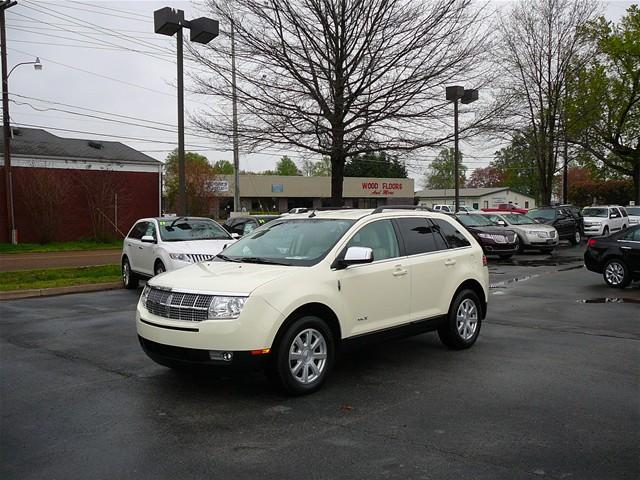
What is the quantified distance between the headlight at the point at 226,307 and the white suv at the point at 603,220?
94.8 ft

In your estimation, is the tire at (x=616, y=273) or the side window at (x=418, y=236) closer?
the side window at (x=418, y=236)

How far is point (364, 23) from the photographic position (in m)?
15.9

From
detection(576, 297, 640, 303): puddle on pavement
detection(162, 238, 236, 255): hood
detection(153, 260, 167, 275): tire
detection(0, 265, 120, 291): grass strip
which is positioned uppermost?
detection(162, 238, 236, 255): hood

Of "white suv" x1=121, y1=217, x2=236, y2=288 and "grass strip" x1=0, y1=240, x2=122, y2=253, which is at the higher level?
"white suv" x1=121, y1=217, x2=236, y2=288

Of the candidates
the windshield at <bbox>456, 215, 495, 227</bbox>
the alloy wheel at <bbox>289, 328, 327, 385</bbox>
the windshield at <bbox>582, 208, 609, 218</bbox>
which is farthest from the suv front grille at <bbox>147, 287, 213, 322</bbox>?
the windshield at <bbox>582, 208, 609, 218</bbox>

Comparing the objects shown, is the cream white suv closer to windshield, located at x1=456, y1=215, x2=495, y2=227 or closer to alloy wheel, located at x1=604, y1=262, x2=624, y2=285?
alloy wheel, located at x1=604, y1=262, x2=624, y2=285

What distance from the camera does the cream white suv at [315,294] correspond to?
5.00 m

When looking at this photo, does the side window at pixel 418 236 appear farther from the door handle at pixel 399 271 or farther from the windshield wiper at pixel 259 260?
the windshield wiper at pixel 259 260

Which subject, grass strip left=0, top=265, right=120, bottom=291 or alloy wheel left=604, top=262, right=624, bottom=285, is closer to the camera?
alloy wheel left=604, top=262, right=624, bottom=285

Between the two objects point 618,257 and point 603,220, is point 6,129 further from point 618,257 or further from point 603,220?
point 603,220

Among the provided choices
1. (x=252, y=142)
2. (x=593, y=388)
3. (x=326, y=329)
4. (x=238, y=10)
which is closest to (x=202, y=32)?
(x=238, y=10)

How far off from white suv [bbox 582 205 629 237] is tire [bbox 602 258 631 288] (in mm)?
18291

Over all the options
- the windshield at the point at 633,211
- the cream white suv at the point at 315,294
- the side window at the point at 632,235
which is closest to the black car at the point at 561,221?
the windshield at the point at 633,211

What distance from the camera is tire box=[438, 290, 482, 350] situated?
22.9 feet
